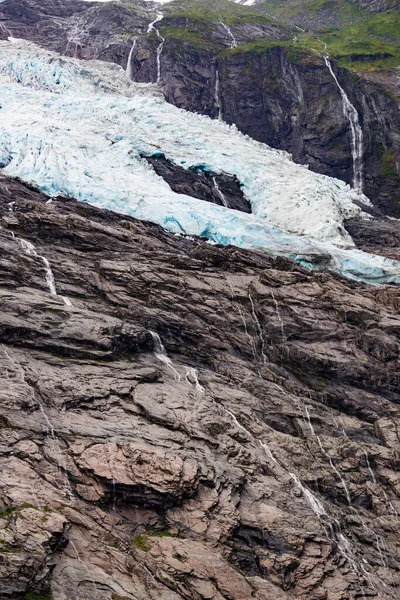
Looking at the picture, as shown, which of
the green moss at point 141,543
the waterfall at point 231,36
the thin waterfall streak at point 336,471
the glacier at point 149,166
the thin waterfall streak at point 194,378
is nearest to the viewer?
the green moss at point 141,543

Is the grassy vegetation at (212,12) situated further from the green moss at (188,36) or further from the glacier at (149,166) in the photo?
the glacier at (149,166)

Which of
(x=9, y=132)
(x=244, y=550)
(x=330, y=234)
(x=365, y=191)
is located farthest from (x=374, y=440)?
(x=365, y=191)

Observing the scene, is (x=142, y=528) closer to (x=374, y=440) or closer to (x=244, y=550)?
(x=244, y=550)

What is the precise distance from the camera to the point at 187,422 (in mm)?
23766

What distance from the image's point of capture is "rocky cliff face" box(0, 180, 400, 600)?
57.9 ft

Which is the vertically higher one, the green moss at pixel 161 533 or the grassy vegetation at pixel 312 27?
the grassy vegetation at pixel 312 27

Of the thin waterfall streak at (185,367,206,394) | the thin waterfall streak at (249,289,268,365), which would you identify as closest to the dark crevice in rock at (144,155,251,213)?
the thin waterfall streak at (249,289,268,365)

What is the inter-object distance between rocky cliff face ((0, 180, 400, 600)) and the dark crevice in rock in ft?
46.1

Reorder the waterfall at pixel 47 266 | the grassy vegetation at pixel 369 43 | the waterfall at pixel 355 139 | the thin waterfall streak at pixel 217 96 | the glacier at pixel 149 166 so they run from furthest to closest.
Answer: the grassy vegetation at pixel 369 43, the thin waterfall streak at pixel 217 96, the waterfall at pixel 355 139, the glacier at pixel 149 166, the waterfall at pixel 47 266

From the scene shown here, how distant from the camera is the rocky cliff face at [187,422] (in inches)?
695

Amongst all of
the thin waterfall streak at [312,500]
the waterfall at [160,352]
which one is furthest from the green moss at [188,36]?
the thin waterfall streak at [312,500]

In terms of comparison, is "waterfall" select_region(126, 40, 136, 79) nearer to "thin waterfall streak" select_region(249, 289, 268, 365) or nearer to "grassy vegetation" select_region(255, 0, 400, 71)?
"grassy vegetation" select_region(255, 0, 400, 71)

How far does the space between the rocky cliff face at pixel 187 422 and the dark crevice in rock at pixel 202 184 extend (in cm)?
1406

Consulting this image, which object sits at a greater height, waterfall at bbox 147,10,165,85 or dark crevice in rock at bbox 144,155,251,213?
waterfall at bbox 147,10,165,85
